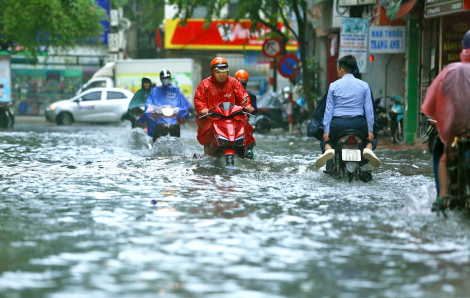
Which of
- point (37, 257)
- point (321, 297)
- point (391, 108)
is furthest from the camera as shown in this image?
point (391, 108)

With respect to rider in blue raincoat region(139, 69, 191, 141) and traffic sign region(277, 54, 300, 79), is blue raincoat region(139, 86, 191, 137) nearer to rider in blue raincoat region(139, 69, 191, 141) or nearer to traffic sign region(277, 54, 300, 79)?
rider in blue raincoat region(139, 69, 191, 141)

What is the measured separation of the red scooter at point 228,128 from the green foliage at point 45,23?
545 inches

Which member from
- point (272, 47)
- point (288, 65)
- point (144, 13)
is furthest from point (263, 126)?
point (144, 13)

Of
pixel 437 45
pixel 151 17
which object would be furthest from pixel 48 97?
pixel 437 45

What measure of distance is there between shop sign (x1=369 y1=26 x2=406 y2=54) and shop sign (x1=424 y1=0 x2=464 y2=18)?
3562 millimetres

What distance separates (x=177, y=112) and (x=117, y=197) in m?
7.49

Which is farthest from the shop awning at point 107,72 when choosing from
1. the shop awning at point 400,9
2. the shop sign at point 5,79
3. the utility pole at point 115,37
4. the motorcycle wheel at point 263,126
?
the shop awning at point 400,9

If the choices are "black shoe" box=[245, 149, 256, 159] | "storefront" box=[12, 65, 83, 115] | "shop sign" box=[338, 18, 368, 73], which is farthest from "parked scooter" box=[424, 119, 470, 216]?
"storefront" box=[12, 65, 83, 115]

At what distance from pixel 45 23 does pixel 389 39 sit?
61.4 feet

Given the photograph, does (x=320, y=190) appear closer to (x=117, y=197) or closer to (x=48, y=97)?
(x=117, y=197)

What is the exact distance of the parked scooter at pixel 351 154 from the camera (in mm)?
10938

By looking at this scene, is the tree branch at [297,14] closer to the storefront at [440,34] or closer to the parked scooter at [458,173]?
the storefront at [440,34]

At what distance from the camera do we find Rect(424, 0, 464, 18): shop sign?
51.5ft

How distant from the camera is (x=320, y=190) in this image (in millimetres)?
10344
